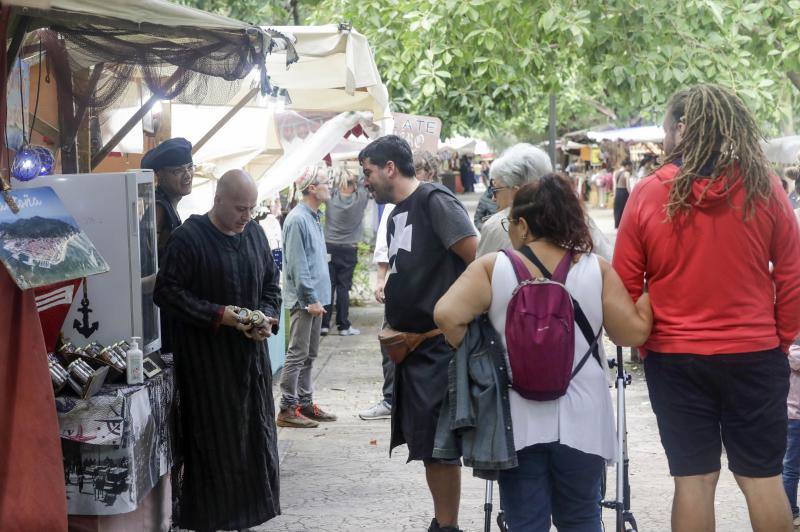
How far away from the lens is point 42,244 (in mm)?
3980

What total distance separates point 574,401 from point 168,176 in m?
2.69

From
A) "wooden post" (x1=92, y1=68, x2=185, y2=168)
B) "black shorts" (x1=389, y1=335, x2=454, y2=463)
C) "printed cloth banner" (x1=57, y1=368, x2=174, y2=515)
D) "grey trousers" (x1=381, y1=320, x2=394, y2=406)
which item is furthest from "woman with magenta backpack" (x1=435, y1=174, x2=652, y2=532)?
"grey trousers" (x1=381, y1=320, x2=394, y2=406)

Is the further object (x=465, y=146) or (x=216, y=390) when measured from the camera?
(x=465, y=146)

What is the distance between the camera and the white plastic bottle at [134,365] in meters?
4.61

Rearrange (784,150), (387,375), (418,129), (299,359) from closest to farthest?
1. (387,375)
2. (299,359)
3. (418,129)
4. (784,150)

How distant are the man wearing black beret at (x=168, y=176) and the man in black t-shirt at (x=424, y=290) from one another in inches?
42.1

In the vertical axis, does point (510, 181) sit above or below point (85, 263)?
above

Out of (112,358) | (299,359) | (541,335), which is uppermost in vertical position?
(541,335)

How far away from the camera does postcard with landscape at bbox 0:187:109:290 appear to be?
3.85 metres

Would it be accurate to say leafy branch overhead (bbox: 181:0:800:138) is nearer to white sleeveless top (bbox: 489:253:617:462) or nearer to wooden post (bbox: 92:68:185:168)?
wooden post (bbox: 92:68:185:168)

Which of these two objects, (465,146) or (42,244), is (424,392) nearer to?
(42,244)

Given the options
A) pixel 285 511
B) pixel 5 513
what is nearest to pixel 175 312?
pixel 5 513

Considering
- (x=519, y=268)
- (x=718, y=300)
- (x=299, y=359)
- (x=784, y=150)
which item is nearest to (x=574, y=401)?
(x=519, y=268)

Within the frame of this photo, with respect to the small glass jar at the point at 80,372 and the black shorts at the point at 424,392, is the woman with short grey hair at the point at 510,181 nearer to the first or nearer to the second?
the black shorts at the point at 424,392
